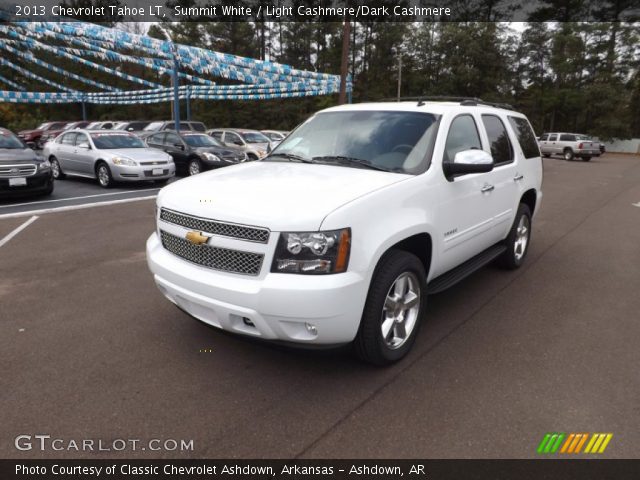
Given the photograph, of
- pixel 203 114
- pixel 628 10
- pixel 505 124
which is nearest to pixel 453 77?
pixel 628 10

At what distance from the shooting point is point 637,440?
2582mm

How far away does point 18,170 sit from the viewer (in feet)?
31.1

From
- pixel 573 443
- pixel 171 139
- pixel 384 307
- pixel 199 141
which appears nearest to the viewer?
pixel 573 443

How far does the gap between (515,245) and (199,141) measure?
1179 cm

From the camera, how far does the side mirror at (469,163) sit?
11.6 feet

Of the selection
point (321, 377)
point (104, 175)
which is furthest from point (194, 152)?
point (321, 377)

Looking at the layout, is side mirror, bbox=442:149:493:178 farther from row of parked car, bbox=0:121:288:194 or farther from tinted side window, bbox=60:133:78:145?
tinted side window, bbox=60:133:78:145

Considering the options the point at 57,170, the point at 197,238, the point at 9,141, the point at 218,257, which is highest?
the point at 9,141

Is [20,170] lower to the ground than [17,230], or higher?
higher

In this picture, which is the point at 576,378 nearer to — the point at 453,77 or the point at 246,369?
the point at 246,369

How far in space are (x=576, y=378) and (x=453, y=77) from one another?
50416 mm

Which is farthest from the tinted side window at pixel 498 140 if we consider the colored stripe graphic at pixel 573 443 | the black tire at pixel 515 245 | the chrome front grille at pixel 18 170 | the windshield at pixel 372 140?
the chrome front grille at pixel 18 170

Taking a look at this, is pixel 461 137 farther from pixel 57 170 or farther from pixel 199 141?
pixel 57 170

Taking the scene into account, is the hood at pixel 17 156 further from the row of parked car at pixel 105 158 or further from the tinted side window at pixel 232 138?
the tinted side window at pixel 232 138
